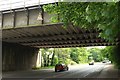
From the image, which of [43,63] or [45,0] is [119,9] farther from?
[43,63]

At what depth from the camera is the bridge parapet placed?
28.1 meters

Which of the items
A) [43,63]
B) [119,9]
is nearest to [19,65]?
[43,63]

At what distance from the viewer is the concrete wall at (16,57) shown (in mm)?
47850

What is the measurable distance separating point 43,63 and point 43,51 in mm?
5436

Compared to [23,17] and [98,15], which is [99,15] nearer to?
[98,15]

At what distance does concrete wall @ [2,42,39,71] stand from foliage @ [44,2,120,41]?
34085 millimetres

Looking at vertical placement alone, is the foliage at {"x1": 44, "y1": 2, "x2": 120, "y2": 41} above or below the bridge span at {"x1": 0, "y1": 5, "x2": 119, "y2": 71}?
below

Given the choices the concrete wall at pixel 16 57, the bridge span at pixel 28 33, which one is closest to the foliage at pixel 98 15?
the bridge span at pixel 28 33

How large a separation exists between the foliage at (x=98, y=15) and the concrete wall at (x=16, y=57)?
34085 mm

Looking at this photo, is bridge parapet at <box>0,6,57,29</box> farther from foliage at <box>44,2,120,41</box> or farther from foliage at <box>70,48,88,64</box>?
foliage at <box>70,48,88,64</box>

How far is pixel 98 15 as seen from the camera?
11023 mm

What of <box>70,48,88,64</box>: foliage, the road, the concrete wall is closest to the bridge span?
the concrete wall

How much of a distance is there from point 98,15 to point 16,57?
41.6 m

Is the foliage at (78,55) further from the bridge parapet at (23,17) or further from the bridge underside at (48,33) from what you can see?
the bridge parapet at (23,17)
